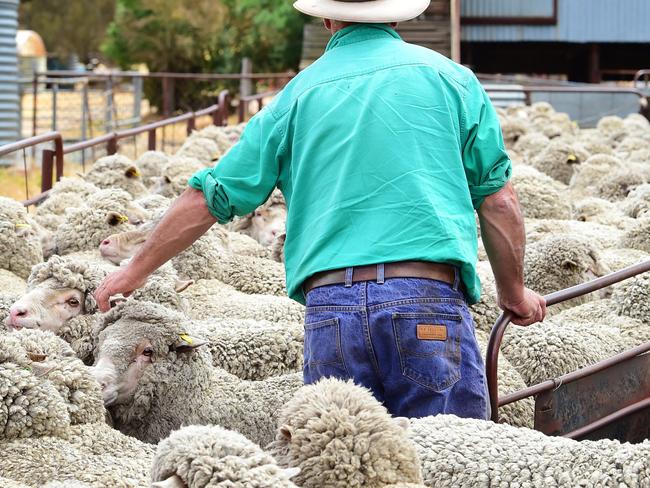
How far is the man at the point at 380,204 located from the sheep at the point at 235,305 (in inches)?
78.6

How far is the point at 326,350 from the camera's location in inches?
134

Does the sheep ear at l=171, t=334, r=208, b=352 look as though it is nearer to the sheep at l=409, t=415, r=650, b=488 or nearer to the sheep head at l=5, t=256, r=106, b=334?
the sheep head at l=5, t=256, r=106, b=334

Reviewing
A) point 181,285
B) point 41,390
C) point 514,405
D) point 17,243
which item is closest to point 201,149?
point 17,243

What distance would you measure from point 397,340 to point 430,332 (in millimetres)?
101

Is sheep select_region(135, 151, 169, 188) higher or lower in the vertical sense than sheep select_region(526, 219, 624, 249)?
higher

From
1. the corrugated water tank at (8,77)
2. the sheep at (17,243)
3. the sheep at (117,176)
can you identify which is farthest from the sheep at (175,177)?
Result: the corrugated water tank at (8,77)

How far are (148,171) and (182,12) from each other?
20385 millimetres

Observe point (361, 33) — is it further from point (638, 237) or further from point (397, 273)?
point (638, 237)

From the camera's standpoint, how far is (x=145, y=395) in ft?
14.2

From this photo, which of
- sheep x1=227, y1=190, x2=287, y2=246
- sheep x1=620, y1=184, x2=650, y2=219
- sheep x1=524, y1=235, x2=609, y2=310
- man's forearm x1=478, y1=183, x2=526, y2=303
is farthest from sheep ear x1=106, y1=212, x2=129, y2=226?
sheep x1=620, y1=184, x2=650, y2=219

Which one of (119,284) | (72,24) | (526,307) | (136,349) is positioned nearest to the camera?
Result: (119,284)

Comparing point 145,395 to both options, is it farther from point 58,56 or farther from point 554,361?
point 58,56

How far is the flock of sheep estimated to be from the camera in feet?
9.23

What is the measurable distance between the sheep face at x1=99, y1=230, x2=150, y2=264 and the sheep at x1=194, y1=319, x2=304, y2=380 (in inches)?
34.4
